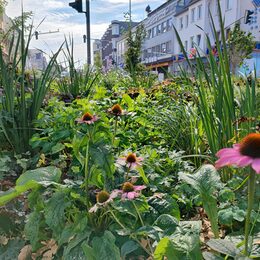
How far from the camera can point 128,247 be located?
0.88 metres

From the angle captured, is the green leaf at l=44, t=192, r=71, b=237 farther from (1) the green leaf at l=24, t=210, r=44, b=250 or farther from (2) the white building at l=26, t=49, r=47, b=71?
(2) the white building at l=26, t=49, r=47, b=71

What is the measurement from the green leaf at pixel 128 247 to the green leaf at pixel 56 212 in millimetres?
190

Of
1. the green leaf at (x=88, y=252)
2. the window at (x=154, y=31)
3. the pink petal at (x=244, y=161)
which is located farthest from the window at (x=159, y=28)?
the pink petal at (x=244, y=161)

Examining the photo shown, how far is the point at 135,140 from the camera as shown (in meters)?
1.97

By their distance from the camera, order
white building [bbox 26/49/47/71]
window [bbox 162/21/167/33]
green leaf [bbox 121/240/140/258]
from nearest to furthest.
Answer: green leaf [bbox 121/240/140/258] < white building [bbox 26/49/47/71] < window [bbox 162/21/167/33]

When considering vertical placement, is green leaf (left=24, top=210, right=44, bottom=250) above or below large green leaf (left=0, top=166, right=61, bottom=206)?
below

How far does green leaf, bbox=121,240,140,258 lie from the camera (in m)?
0.86

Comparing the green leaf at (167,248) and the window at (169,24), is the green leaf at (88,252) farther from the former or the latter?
the window at (169,24)

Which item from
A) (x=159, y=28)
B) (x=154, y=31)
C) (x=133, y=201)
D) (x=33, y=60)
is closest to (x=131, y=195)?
(x=133, y=201)

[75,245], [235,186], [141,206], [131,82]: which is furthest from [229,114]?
[131,82]

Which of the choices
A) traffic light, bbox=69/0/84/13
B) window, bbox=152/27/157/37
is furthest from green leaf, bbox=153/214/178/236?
window, bbox=152/27/157/37

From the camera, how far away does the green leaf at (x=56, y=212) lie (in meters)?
0.93

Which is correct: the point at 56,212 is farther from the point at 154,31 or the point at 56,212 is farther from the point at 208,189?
the point at 154,31

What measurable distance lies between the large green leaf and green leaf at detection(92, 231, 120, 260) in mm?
228
